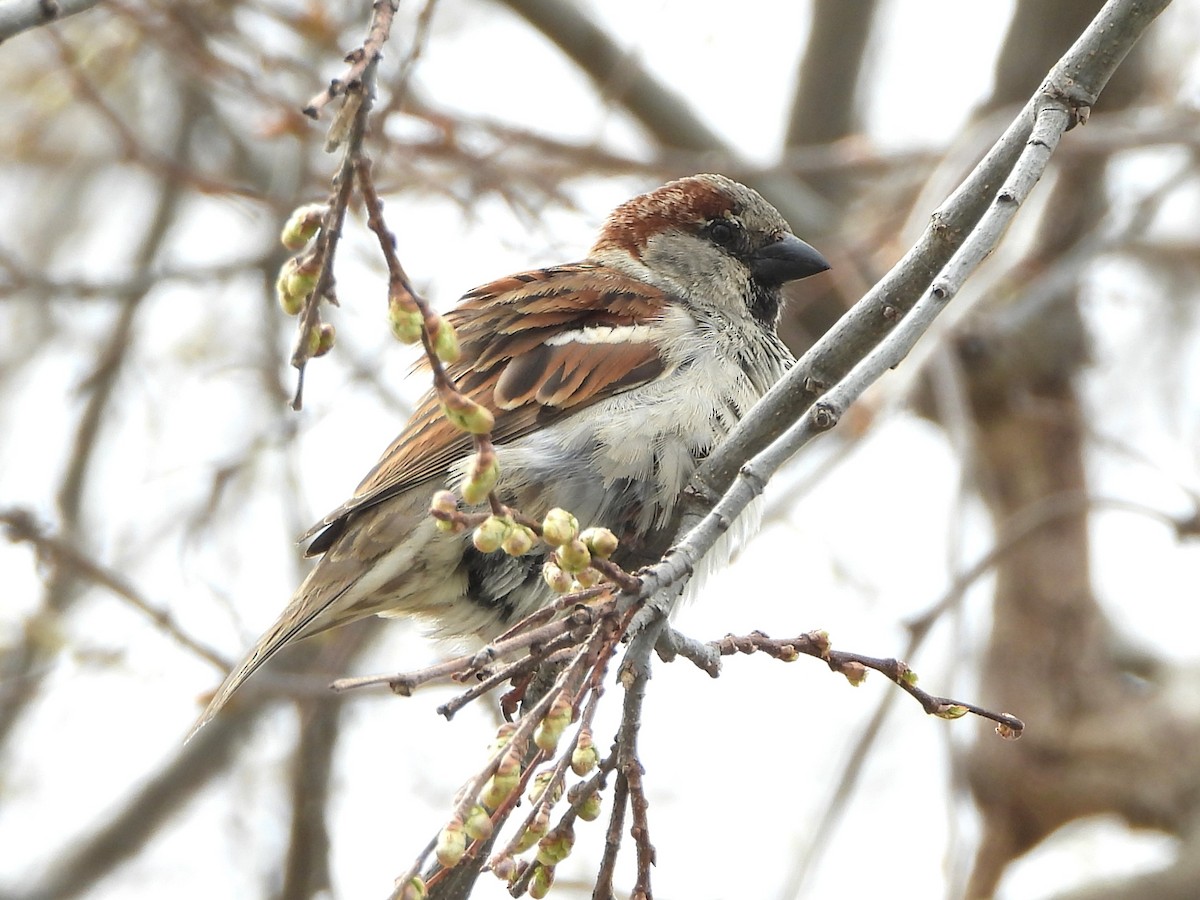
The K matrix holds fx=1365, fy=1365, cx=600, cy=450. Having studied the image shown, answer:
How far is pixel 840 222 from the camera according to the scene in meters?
6.09

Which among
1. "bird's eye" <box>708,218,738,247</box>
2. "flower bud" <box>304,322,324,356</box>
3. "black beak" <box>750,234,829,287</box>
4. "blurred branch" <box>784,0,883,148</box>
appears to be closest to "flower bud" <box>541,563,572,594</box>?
"flower bud" <box>304,322,324,356</box>

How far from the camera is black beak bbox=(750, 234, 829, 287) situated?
149 inches

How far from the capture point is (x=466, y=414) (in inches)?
59.1

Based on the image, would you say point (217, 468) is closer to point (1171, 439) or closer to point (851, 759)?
point (851, 759)

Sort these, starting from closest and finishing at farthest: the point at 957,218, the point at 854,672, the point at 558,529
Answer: the point at 558,529, the point at 854,672, the point at 957,218

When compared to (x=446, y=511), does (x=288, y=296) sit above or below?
above

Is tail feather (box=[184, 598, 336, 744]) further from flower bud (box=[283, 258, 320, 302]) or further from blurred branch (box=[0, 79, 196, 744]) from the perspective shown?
blurred branch (box=[0, 79, 196, 744])

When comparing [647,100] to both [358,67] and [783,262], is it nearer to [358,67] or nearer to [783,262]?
[783,262]

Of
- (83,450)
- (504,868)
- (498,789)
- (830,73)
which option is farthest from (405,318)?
(830,73)

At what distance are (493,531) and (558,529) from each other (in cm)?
9

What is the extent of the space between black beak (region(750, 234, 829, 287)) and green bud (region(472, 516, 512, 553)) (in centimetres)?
234

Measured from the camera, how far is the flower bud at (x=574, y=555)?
1.62m

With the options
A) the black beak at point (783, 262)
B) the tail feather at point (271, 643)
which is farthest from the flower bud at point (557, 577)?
the black beak at point (783, 262)

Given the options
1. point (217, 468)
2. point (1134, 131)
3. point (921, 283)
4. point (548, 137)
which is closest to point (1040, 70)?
point (1134, 131)
